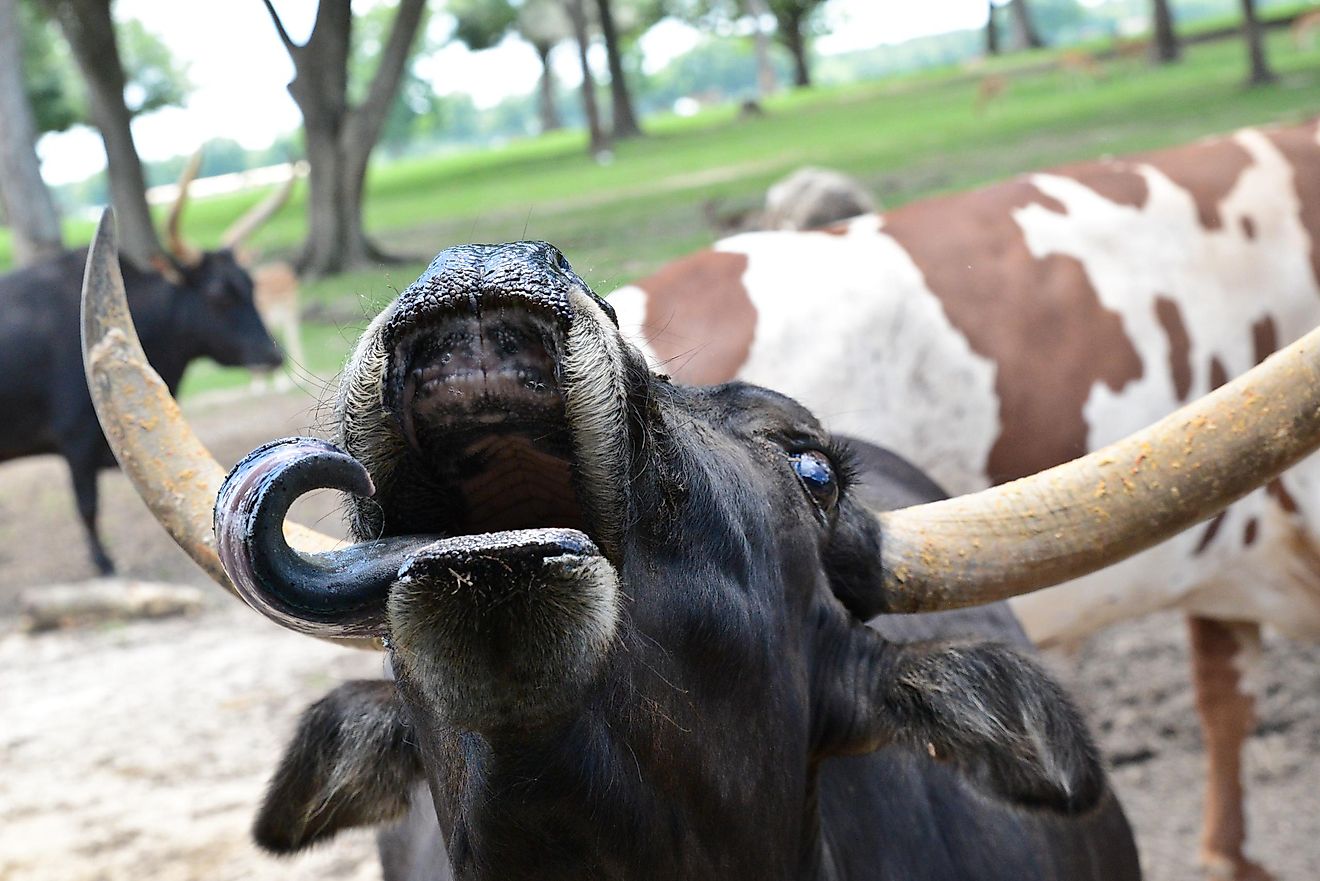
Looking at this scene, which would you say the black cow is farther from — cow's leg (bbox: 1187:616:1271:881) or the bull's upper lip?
the bull's upper lip

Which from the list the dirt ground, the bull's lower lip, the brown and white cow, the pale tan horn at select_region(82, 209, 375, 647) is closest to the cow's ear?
the pale tan horn at select_region(82, 209, 375, 647)

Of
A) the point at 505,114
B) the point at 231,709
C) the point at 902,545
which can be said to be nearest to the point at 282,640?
the point at 231,709

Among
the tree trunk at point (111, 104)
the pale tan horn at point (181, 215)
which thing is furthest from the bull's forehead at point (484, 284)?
the tree trunk at point (111, 104)

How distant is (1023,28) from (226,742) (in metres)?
45.1

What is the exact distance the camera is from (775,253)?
4121 mm

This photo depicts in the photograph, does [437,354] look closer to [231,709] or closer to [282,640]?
[231,709]

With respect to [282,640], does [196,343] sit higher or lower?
higher

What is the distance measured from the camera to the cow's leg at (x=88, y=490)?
873cm

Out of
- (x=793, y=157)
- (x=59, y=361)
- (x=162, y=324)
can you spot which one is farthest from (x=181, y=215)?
(x=793, y=157)

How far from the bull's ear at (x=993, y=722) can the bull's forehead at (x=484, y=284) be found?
33.5 inches

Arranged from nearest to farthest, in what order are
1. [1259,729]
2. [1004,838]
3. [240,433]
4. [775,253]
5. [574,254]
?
[1004,838] → [574,254] → [775,253] → [1259,729] → [240,433]

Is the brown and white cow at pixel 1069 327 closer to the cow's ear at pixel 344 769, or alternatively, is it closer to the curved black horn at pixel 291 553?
the cow's ear at pixel 344 769

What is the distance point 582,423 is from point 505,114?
141m

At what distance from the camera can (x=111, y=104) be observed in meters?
17.0
